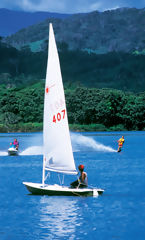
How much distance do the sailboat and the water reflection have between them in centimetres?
64

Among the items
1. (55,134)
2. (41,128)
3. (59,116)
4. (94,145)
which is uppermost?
(59,116)

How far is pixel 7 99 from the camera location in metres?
198

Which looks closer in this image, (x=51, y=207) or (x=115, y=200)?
(x=51, y=207)

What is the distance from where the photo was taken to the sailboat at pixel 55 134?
29031 mm

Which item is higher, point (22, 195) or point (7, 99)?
point (7, 99)

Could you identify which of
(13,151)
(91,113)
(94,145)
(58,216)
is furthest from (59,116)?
(91,113)

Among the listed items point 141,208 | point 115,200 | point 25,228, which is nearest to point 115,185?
point 115,200

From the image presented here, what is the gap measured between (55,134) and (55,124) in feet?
2.22

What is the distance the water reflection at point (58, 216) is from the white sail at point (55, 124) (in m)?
1.96

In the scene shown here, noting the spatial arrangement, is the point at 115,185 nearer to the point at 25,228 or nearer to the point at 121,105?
the point at 25,228

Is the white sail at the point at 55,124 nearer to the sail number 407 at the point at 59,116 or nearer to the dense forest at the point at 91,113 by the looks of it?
the sail number 407 at the point at 59,116

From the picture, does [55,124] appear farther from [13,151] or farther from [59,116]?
[13,151]

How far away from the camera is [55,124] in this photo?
29.8 m

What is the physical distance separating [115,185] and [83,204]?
9615mm
